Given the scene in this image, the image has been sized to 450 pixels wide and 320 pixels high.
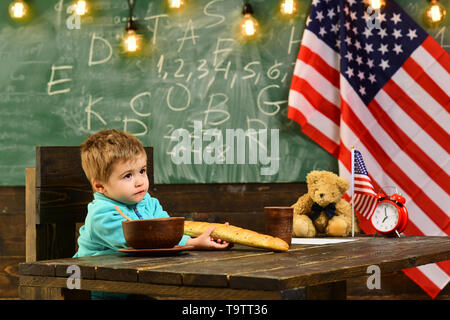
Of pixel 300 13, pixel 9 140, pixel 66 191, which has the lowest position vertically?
pixel 66 191

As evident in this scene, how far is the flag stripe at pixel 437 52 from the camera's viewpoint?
11.1 ft

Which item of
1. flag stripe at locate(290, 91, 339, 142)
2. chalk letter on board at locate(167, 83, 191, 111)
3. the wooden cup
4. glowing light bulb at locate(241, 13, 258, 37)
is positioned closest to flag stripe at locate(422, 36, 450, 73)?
flag stripe at locate(290, 91, 339, 142)

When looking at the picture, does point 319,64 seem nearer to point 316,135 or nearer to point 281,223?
point 316,135

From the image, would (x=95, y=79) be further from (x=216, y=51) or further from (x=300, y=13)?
(x=300, y=13)

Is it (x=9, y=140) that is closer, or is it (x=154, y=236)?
(x=154, y=236)

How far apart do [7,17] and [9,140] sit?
76 centimetres

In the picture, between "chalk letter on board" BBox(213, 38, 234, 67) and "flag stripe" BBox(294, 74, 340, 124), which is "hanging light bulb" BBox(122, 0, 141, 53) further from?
"flag stripe" BBox(294, 74, 340, 124)

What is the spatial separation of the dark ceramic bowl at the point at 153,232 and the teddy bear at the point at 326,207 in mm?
1115

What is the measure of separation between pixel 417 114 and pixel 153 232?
7.09 feet

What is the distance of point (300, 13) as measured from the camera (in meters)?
3.60

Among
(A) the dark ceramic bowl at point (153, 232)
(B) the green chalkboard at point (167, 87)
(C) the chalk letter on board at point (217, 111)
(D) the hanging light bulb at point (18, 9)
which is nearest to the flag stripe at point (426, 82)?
(B) the green chalkboard at point (167, 87)

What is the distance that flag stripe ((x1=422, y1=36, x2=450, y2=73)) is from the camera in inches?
134

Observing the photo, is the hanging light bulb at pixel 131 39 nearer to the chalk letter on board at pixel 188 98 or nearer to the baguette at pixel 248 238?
the chalk letter on board at pixel 188 98
